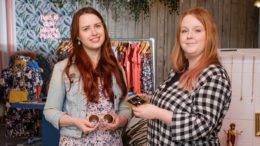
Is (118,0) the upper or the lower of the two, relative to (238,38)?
upper

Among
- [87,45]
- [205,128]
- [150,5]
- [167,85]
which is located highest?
[150,5]

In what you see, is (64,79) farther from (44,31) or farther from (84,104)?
(44,31)

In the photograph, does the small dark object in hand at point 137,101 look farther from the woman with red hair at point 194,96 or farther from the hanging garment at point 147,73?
the hanging garment at point 147,73

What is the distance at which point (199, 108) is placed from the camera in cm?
148

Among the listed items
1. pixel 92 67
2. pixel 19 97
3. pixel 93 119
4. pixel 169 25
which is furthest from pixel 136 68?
pixel 93 119

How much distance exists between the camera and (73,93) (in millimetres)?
1933

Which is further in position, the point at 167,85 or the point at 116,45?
the point at 116,45

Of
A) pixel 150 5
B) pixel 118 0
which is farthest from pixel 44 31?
pixel 150 5

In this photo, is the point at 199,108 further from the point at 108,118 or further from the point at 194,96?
the point at 108,118

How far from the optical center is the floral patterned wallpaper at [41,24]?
6027 millimetres

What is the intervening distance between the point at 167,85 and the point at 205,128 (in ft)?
1.23

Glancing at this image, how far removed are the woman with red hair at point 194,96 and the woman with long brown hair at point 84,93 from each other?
30 cm

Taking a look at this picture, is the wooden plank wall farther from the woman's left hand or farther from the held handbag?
the woman's left hand

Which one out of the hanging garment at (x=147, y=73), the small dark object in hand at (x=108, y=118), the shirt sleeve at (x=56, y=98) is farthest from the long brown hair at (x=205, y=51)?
the hanging garment at (x=147, y=73)
